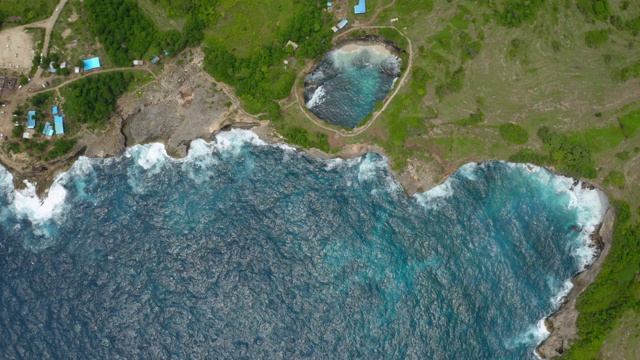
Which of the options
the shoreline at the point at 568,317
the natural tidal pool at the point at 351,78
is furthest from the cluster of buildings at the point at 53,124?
the shoreline at the point at 568,317

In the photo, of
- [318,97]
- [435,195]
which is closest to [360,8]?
[318,97]

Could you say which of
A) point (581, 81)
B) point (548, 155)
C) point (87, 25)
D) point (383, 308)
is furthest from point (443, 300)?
point (87, 25)

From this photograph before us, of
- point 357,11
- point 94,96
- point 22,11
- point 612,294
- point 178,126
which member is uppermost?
point 357,11

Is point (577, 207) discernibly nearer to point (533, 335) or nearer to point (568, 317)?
point (568, 317)

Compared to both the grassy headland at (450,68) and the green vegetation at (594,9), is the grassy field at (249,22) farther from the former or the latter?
the green vegetation at (594,9)

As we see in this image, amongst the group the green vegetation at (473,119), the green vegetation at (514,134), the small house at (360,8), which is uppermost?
the small house at (360,8)

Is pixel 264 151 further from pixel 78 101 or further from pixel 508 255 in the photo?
pixel 508 255
